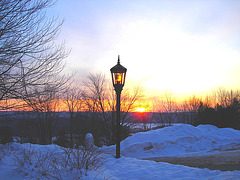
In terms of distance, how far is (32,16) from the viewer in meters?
A: 5.29

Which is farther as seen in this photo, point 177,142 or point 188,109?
point 188,109

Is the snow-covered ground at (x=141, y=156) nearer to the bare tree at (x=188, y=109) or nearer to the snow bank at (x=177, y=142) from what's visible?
the snow bank at (x=177, y=142)

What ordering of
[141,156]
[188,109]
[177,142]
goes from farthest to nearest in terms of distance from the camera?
[188,109] → [177,142] → [141,156]

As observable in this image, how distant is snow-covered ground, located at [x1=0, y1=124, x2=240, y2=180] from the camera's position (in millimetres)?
4047

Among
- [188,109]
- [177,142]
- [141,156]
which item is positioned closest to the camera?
[141,156]

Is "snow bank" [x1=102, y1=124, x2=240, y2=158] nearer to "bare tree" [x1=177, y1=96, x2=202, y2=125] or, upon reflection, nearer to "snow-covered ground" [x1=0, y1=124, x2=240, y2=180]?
"snow-covered ground" [x1=0, y1=124, x2=240, y2=180]

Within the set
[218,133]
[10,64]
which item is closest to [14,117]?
[10,64]

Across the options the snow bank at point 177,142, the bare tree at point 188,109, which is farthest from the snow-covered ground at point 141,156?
the bare tree at point 188,109

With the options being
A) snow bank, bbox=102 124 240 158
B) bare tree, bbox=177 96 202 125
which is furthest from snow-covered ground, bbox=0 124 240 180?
bare tree, bbox=177 96 202 125

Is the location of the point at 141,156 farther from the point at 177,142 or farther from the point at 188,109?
the point at 188,109

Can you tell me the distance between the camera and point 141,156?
1020 cm

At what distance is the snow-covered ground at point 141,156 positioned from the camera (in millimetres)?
4047

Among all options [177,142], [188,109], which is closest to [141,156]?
[177,142]

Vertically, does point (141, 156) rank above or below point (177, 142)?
below
